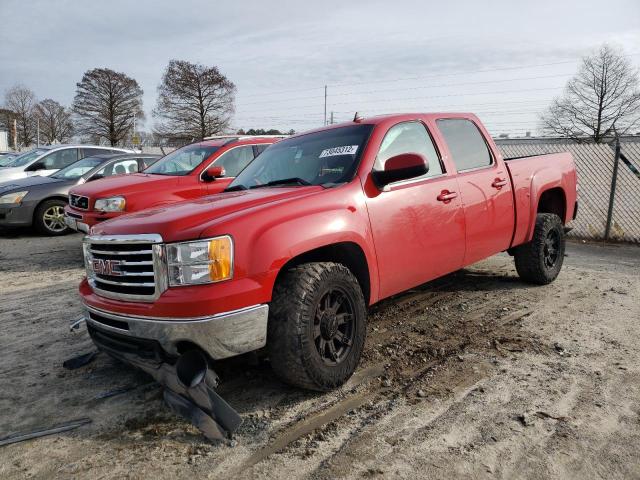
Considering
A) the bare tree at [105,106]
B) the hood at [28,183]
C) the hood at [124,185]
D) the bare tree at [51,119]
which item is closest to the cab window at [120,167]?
the hood at [28,183]

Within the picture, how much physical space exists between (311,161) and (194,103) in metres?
54.2

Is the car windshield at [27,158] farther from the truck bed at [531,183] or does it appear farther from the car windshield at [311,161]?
the truck bed at [531,183]

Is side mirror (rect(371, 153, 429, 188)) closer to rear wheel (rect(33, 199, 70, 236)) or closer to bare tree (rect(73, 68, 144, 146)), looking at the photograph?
rear wheel (rect(33, 199, 70, 236))

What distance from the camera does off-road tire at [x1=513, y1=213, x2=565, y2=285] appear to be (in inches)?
210

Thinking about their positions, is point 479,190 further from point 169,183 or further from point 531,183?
point 169,183

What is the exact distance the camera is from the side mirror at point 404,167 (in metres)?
3.44

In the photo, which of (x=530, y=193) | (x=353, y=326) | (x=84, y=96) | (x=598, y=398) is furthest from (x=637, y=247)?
(x=84, y=96)

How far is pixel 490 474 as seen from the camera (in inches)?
91.7

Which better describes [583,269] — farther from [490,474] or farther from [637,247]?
[490,474]

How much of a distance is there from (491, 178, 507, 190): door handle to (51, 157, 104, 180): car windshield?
8.77m

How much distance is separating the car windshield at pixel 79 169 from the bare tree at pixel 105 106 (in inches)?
2068

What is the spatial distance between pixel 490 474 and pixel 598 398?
1134 mm

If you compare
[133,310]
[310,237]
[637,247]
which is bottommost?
[637,247]

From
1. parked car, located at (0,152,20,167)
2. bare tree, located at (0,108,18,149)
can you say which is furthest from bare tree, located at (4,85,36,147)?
parked car, located at (0,152,20,167)
